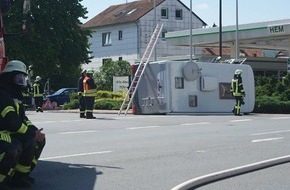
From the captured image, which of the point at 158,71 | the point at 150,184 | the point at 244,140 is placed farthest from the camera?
the point at 158,71

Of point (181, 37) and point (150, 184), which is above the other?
point (181, 37)

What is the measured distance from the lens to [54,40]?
41.2 metres

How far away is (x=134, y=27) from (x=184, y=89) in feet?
137

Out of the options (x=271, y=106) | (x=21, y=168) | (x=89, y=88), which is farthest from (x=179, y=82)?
(x=21, y=168)

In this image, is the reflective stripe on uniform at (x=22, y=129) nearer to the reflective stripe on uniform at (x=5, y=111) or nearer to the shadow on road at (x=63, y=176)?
the reflective stripe on uniform at (x=5, y=111)

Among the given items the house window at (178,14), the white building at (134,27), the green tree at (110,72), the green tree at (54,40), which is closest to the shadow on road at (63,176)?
the green tree at (54,40)

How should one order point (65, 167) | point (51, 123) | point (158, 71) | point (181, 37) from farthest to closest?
point (181, 37) < point (158, 71) < point (51, 123) < point (65, 167)

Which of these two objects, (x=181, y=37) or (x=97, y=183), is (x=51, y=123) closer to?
(x=97, y=183)

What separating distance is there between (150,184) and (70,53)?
35.9m

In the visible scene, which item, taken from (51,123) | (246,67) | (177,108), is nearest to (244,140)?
(51,123)

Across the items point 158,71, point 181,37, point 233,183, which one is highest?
point 181,37

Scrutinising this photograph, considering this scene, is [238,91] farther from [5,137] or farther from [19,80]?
[5,137]

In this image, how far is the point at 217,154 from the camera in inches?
437

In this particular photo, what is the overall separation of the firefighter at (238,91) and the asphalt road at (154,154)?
6324 mm
